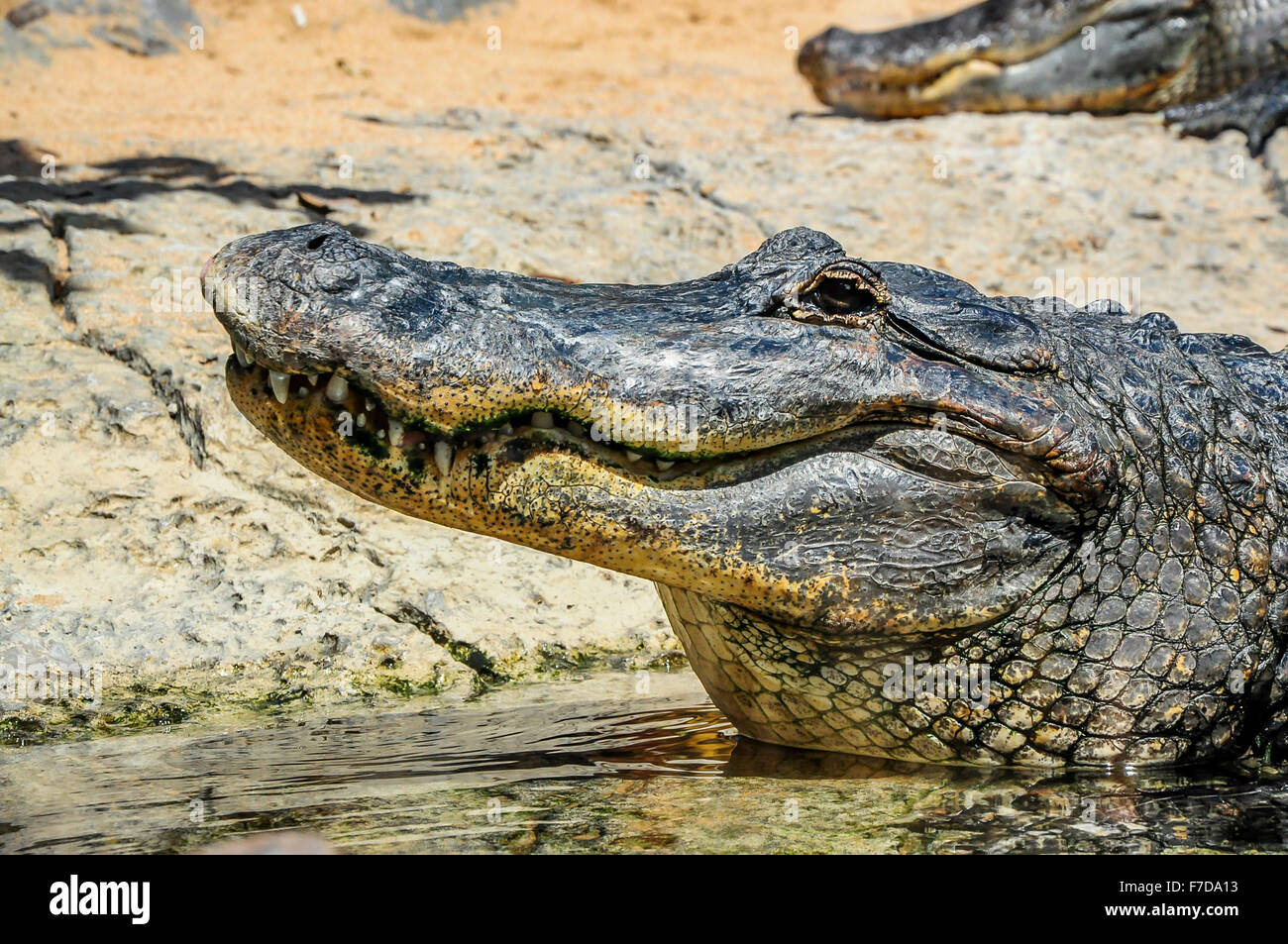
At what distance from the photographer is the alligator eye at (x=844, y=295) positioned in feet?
9.93

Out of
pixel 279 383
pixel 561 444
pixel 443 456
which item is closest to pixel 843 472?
pixel 561 444

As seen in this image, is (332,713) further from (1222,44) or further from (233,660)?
(1222,44)

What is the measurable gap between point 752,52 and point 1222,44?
14.1ft

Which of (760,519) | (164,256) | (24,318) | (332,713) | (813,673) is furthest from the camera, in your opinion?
(164,256)

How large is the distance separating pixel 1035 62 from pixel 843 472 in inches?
298

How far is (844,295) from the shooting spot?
10.0 ft

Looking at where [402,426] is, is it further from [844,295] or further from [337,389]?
[844,295]

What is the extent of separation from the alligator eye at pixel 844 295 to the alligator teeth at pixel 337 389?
98 centimetres

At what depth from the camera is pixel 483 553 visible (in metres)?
4.45

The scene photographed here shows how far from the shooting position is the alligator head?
31.4 ft

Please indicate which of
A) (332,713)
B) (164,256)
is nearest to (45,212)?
(164,256)

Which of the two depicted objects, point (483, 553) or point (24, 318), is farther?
point (24, 318)

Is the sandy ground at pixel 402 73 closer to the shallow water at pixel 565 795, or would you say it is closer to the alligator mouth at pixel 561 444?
the shallow water at pixel 565 795

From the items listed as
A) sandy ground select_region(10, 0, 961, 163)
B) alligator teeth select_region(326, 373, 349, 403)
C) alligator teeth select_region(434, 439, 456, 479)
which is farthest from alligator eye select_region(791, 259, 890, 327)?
sandy ground select_region(10, 0, 961, 163)
